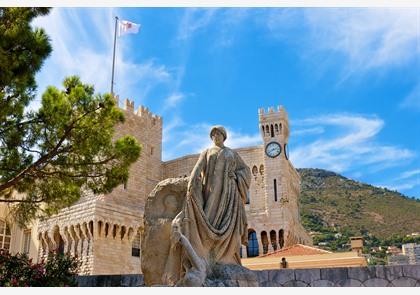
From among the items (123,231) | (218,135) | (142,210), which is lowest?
(218,135)

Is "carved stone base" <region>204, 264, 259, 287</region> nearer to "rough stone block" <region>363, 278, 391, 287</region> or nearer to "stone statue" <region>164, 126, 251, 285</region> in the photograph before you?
"stone statue" <region>164, 126, 251, 285</region>

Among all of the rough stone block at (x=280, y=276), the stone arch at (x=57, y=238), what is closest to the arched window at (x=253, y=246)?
the stone arch at (x=57, y=238)

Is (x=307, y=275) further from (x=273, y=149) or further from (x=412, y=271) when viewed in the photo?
(x=273, y=149)

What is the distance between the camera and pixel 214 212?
7289 mm

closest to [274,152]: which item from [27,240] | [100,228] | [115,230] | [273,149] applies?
[273,149]

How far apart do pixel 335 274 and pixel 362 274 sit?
1.33 feet

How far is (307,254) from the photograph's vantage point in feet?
74.7

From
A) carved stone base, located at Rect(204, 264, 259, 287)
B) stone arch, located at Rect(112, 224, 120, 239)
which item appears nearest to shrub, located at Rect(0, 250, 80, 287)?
carved stone base, located at Rect(204, 264, 259, 287)

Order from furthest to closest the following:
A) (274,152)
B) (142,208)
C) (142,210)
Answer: (274,152) → (142,208) → (142,210)

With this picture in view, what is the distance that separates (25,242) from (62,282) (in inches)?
986

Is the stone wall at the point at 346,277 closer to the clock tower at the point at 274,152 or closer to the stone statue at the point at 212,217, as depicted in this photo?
the stone statue at the point at 212,217

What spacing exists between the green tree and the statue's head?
4302mm

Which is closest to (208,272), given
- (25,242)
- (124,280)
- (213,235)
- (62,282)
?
(213,235)
